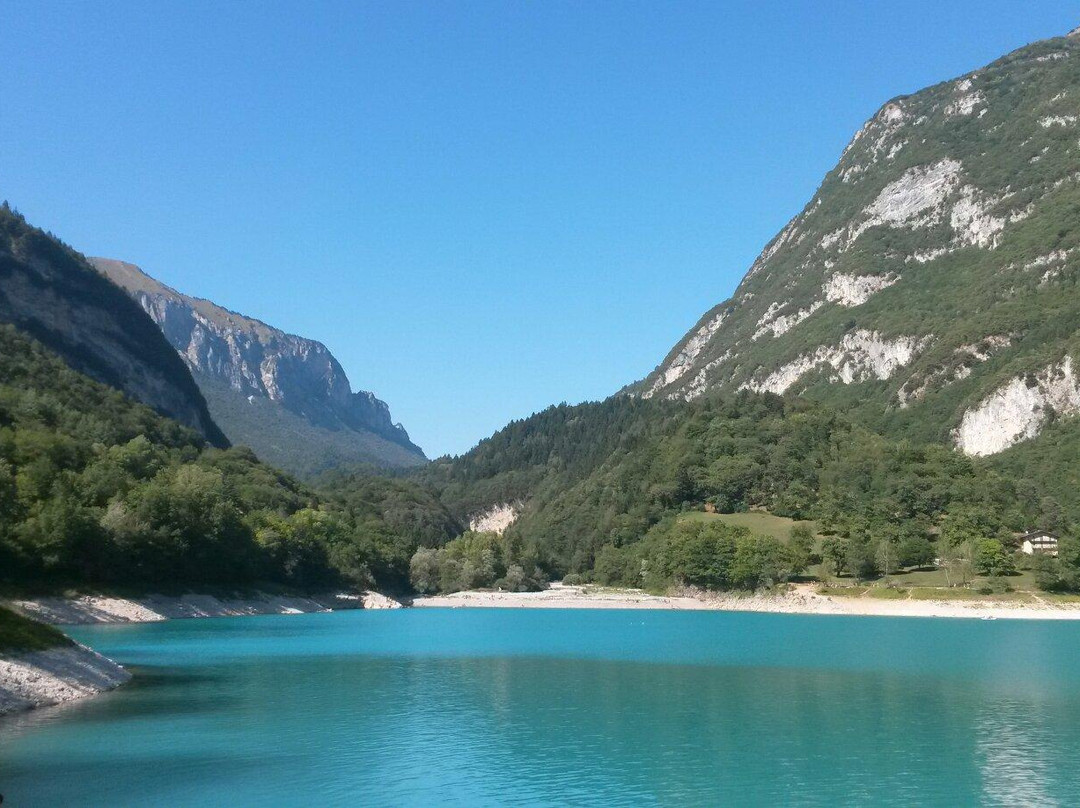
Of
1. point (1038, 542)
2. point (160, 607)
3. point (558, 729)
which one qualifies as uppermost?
point (1038, 542)

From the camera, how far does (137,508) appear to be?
292 feet

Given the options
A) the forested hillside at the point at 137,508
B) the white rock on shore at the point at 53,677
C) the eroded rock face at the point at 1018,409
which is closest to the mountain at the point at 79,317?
the forested hillside at the point at 137,508

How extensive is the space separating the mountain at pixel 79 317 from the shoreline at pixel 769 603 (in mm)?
71340

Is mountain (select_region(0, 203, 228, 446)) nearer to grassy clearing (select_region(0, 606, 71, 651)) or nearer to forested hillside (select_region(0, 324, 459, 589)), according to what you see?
forested hillside (select_region(0, 324, 459, 589))

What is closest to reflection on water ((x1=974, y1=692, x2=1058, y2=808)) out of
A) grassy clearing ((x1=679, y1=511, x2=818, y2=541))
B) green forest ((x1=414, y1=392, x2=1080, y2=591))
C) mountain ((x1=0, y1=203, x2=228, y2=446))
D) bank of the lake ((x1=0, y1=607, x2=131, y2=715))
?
bank of the lake ((x1=0, y1=607, x2=131, y2=715))

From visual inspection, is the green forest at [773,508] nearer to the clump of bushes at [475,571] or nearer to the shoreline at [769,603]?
the clump of bushes at [475,571]

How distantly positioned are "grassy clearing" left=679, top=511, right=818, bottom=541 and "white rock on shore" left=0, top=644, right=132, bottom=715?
324 ft

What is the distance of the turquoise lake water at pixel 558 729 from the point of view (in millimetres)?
24500

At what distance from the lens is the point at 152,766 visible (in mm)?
26172

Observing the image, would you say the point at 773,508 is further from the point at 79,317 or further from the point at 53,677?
the point at 79,317

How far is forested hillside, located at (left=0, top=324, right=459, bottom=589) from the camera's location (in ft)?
255

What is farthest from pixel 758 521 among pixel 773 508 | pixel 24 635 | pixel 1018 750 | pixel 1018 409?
pixel 24 635

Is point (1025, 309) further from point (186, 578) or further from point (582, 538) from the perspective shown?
point (186, 578)

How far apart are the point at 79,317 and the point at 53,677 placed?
154128 mm
